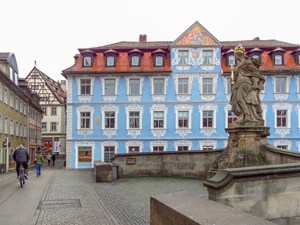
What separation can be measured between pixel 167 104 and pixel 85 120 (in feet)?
25.4

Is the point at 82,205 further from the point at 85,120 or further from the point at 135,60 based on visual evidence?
the point at 135,60

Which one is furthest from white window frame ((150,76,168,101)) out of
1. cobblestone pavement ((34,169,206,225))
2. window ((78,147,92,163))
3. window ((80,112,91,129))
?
cobblestone pavement ((34,169,206,225))

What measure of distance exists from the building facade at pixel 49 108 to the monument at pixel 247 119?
6106cm

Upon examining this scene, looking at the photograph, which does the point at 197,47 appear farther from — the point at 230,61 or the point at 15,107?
the point at 15,107

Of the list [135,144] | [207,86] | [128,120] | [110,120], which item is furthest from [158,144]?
[207,86]

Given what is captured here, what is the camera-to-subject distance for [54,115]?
76938 millimetres

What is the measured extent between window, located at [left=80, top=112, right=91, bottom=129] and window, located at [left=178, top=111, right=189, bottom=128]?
833 centimetres

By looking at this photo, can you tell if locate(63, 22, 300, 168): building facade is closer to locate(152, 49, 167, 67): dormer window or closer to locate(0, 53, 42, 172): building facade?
locate(152, 49, 167, 67): dormer window

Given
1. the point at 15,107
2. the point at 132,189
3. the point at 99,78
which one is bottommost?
the point at 132,189

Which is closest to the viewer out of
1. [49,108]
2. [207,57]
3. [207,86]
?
[207,57]

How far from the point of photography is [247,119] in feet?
43.5

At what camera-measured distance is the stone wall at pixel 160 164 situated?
19484 mm

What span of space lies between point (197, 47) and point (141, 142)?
10.1 m

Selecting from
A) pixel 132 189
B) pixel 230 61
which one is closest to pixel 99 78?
pixel 230 61
